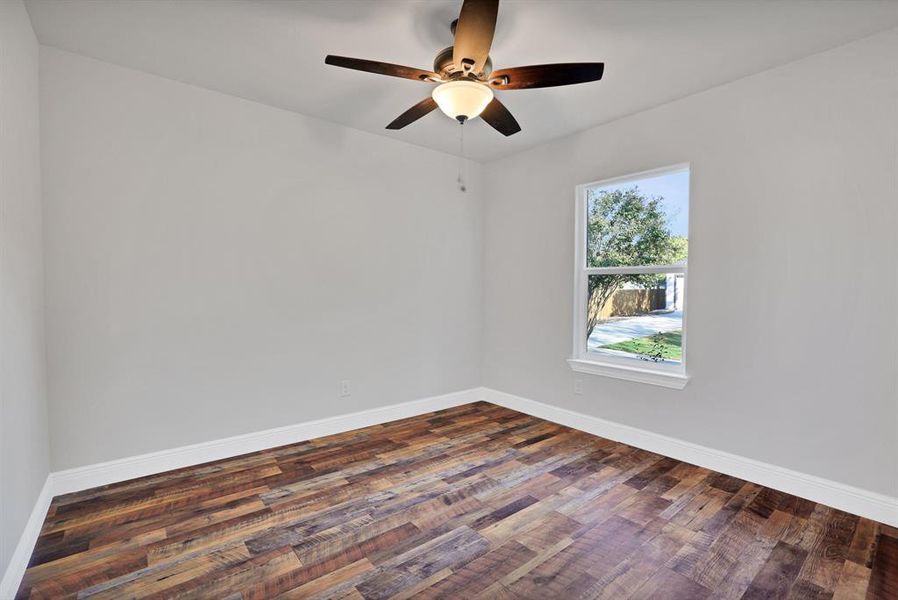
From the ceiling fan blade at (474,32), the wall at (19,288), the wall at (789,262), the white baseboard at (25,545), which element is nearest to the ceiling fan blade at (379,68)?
the ceiling fan blade at (474,32)

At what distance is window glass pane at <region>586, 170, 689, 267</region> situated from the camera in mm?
3041

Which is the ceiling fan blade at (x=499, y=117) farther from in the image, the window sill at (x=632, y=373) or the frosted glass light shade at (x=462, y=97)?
the window sill at (x=632, y=373)

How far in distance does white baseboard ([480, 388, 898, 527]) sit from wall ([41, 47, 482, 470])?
1471mm

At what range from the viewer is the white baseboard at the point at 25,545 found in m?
1.59

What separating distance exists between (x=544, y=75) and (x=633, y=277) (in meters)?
1.91

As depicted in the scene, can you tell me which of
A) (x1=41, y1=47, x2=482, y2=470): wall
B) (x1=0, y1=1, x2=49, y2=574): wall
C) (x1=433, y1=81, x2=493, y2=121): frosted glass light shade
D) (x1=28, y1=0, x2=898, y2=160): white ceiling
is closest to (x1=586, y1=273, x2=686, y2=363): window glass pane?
(x1=28, y1=0, x2=898, y2=160): white ceiling

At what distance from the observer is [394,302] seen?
12.5 feet

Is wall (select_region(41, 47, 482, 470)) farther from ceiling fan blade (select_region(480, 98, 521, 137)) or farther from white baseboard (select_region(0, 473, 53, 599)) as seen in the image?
ceiling fan blade (select_region(480, 98, 521, 137))

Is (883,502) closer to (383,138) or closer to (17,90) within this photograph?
(383,138)

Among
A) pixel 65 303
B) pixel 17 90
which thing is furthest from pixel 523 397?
pixel 17 90

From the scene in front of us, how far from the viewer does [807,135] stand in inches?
95.0

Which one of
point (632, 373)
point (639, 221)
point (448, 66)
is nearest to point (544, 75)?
point (448, 66)

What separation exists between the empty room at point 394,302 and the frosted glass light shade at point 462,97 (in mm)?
12

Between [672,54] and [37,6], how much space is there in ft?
10.5
